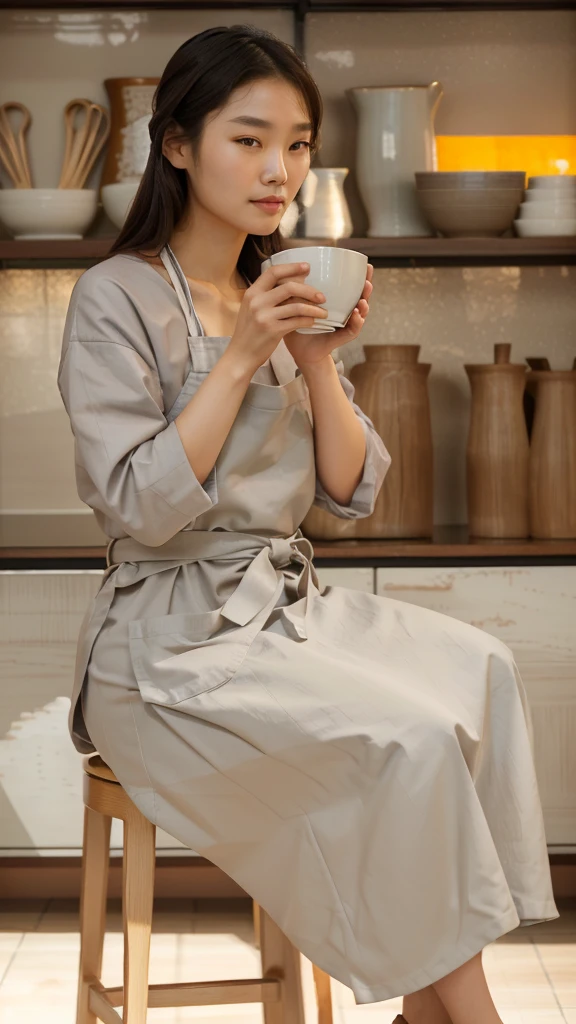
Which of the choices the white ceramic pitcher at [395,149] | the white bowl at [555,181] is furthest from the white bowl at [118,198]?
the white bowl at [555,181]

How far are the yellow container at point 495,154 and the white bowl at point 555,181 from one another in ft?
0.73

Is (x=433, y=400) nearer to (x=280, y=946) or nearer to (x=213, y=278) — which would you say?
(x=213, y=278)

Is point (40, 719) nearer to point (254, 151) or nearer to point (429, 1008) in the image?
point (429, 1008)

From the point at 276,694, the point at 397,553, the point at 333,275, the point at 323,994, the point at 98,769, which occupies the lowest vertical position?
the point at 323,994

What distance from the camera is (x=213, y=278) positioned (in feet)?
5.26

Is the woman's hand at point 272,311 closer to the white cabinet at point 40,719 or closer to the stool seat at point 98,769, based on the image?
the stool seat at point 98,769

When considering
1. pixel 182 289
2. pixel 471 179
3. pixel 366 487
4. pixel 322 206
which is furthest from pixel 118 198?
pixel 366 487

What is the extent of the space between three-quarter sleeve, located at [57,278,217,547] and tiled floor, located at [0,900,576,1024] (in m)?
1.03

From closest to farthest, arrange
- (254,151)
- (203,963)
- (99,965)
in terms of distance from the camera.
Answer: (254,151) < (99,965) < (203,963)

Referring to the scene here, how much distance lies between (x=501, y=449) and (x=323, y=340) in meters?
1.06

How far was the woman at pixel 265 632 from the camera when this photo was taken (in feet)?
3.98

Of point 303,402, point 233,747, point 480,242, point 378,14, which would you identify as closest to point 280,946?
point 233,747

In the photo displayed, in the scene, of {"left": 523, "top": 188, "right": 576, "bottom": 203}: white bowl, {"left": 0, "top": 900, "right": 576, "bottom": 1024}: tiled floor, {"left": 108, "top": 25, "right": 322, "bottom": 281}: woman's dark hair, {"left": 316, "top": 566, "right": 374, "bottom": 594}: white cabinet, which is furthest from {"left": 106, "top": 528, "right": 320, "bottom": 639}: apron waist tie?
{"left": 523, "top": 188, "right": 576, "bottom": 203}: white bowl

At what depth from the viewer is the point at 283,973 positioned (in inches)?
59.8
